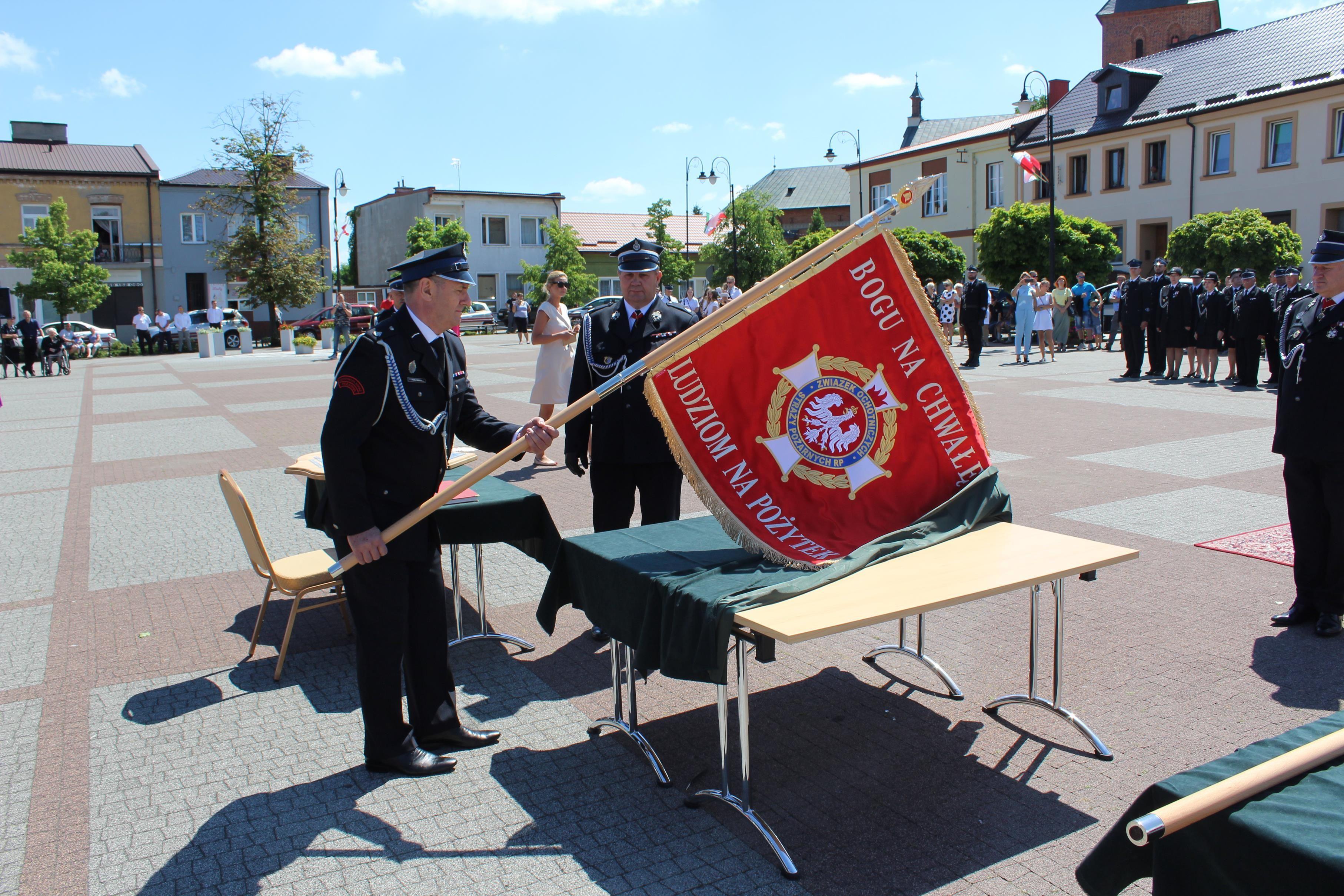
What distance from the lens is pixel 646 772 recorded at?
4066 millimetres

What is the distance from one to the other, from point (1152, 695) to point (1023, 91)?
32.3m

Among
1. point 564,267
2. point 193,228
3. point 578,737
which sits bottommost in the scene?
point 578,737

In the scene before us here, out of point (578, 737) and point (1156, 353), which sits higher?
point (1156, 353)

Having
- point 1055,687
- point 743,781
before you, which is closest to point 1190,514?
point 1055,687

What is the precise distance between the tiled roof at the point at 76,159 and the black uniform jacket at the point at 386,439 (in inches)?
2244

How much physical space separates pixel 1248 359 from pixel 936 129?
6594 cm

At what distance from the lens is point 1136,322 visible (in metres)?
19.1

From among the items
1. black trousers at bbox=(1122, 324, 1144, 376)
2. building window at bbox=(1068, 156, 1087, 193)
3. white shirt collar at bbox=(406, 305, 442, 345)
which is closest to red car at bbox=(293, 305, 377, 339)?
black trousers at bbox=(1122, 324, 1144, 376)

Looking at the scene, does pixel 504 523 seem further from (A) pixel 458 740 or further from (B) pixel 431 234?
(B) pixel 431 234

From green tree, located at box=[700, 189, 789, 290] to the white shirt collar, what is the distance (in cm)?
4874

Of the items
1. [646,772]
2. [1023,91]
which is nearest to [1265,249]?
[1023,91]

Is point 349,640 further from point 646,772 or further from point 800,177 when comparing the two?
point 800,177

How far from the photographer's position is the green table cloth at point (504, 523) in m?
5.06

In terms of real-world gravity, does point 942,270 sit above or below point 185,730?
above
